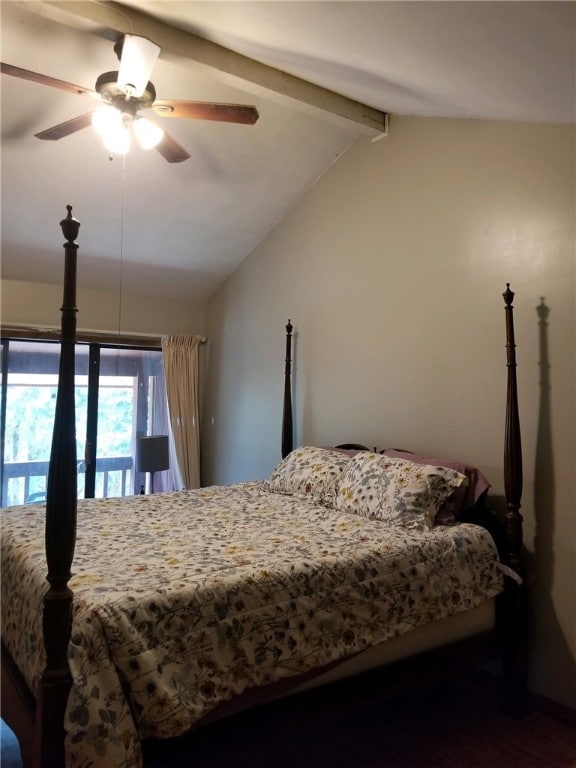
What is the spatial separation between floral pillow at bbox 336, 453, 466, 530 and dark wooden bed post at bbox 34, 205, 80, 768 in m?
1.48

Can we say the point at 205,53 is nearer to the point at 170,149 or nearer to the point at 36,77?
the point at 170,149

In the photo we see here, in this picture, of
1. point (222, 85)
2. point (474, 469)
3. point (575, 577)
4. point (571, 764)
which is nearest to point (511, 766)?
point (571, 764)

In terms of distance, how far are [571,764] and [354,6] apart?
2.83 metres

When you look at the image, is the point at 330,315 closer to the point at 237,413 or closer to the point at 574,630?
the point at 237,413

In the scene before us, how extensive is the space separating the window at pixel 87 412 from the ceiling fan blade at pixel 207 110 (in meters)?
2.45

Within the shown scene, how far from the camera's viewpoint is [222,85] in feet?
9.81

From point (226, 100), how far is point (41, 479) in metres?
3.31

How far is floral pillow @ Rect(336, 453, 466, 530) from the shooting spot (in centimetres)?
241

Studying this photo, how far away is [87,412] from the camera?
15.3 feet

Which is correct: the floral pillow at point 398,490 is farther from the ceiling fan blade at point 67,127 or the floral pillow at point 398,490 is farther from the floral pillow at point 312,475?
the ceiling fan blade at point 67,127

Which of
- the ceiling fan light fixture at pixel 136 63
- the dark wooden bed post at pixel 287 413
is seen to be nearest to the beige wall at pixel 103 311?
the dark wooden bed post at pixel 287 413

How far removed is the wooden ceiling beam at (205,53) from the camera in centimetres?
225

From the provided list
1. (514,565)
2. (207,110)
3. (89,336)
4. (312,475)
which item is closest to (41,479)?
(89,336)

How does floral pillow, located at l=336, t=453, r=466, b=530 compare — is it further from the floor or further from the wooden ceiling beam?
the wooden ceiling beam
